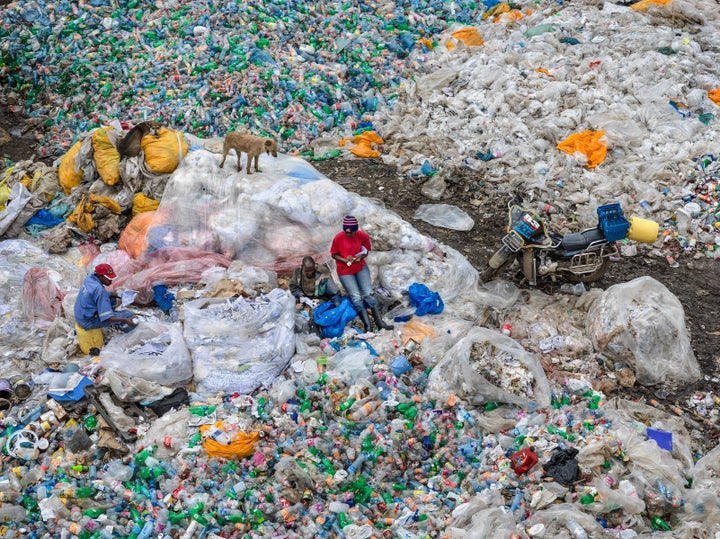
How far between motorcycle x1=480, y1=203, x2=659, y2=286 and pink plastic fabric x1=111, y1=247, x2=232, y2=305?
9.51ft

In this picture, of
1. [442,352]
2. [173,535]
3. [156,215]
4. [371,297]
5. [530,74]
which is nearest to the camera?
[173,535]

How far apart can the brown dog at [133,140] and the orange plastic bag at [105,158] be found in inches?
4.0

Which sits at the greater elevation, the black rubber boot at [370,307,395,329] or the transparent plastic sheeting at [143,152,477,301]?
the transparent plastic sheeting at [143,152,477,301]

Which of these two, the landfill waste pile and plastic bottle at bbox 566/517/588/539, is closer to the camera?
plastic bottle at bbox 566/517/588/539

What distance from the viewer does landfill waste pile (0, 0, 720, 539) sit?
5113 millimetres

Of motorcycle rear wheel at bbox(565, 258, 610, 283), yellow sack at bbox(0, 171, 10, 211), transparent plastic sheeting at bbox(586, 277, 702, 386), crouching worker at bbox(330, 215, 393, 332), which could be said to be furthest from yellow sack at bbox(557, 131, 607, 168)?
yellow sack at bbox(0, 171, 10, 211)

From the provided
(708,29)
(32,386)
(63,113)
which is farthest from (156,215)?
(708,29)

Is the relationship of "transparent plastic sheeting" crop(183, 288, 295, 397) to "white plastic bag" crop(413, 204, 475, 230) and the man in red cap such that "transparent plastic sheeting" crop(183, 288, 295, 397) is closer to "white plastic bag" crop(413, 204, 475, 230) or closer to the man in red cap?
the man in red cap

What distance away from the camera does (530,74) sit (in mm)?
10430

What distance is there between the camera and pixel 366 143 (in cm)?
984

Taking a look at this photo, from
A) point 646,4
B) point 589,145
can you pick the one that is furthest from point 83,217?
point 646,4

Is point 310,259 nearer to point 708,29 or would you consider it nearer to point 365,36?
point 365,36

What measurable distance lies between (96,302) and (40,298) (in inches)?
45.2

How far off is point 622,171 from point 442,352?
163 inches
